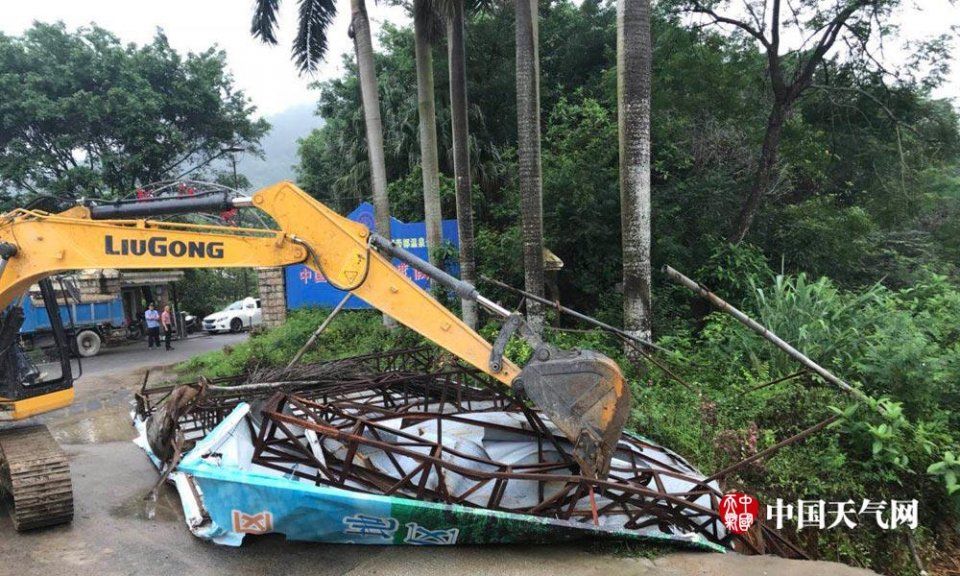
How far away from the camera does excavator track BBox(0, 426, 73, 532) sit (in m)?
5.11

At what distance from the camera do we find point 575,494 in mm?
4543

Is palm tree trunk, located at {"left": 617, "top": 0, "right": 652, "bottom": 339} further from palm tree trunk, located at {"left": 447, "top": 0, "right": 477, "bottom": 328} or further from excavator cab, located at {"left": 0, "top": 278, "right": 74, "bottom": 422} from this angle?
excavator cab, located at {"left": 0, "top": 278, "right": 74, "bottom": 422}

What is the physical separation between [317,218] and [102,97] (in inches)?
765

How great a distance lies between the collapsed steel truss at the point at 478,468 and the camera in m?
4.65

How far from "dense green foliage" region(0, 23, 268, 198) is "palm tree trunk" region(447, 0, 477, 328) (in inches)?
574

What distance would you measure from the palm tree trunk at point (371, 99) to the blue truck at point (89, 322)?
9.52 metres

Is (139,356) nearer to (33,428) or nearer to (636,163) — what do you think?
(33,428)

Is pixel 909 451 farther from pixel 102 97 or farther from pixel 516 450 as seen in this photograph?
pixel 102 97

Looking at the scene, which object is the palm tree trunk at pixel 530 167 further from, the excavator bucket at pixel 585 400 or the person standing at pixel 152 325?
the person standing at pixel 152 325

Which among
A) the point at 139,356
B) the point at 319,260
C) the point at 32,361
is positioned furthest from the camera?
the point at 139,356

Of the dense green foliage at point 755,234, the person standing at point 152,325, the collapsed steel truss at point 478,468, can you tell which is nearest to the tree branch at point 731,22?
the dense green foliage at point 755,234

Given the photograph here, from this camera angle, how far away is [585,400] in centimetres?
448

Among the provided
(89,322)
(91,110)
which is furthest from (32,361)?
(91,110)

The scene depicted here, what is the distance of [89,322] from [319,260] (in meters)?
16.2
